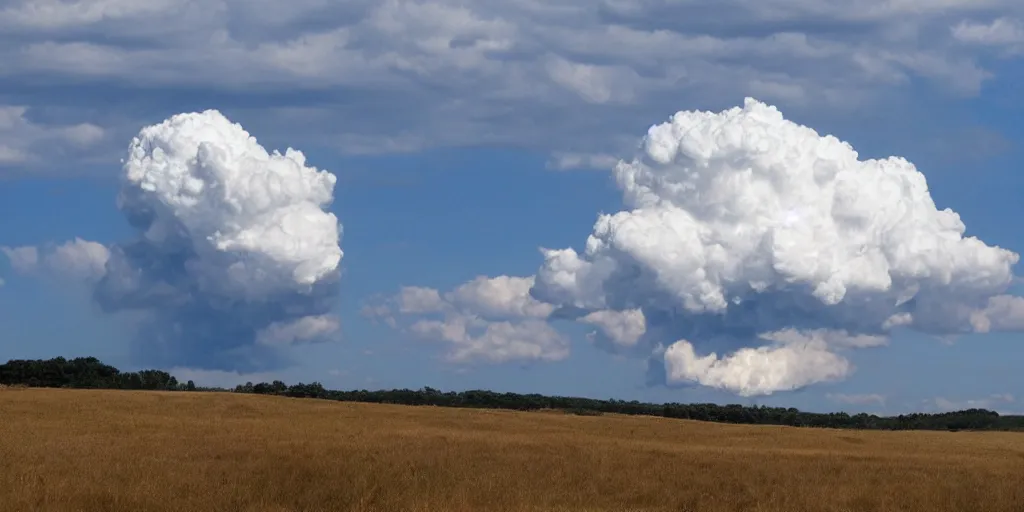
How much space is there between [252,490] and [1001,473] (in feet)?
74.5

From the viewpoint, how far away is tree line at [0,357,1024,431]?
124 metres

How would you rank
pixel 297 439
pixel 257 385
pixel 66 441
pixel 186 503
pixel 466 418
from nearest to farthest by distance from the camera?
pixel 186 503 → pixel 66 441 → pixel 297 439 → pixel 466 418 → pixel 257 385

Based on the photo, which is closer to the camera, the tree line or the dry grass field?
the dry grass field

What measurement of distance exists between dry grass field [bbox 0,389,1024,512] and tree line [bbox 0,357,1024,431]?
70109 mm

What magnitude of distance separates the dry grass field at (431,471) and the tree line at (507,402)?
7011 centimetres

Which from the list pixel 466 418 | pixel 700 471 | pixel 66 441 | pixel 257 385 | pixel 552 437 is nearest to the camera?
pixel 700 471

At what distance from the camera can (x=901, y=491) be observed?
101 feet

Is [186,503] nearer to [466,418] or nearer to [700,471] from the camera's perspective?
[700,471]

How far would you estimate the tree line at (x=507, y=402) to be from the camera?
123812 mm

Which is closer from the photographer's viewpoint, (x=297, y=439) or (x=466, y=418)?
(x=297, y=439)

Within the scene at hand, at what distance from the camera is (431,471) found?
3052cm

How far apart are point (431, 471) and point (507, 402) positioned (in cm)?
10942

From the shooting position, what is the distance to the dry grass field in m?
25.6

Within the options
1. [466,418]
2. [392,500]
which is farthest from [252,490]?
[466,418]
